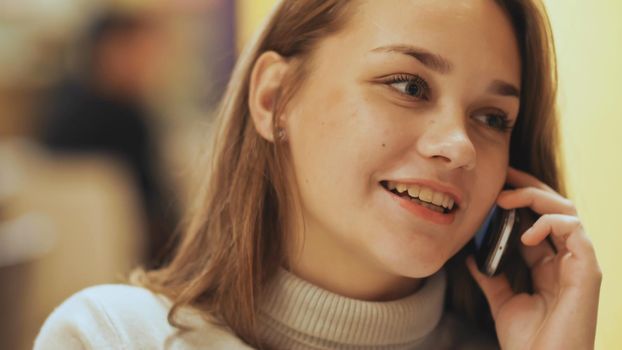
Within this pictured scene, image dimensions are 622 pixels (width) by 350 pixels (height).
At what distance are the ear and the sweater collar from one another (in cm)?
27

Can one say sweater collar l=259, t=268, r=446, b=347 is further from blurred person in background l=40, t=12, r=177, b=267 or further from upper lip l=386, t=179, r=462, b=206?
blurred person in background l=40, t=12, r=177, b=267

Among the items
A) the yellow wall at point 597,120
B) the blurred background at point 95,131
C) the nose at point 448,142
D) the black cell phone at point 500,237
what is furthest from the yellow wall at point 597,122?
the blurred background at point 95,131

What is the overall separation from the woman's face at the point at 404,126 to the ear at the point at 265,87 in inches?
4.0

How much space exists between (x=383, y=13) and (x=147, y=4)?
3723 mm

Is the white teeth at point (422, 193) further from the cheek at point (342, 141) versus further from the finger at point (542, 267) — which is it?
the finger at point (542, 267)

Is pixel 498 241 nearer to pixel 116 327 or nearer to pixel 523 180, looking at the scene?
pixel 523 180

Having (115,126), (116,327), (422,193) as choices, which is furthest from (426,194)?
Answer: (115,126)

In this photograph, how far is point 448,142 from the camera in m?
→ 1.12

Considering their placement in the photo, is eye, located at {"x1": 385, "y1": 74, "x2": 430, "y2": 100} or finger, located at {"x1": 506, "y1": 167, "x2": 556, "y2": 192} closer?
eye, located at {"x1": 385, "y1": 74, "x2": 430, "y2": 100}

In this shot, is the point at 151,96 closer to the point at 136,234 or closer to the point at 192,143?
the point at 192,143

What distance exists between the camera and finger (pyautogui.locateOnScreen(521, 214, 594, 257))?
47.3 inches

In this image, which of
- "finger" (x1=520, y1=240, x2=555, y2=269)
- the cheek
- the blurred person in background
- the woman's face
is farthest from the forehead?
the blurred person in background

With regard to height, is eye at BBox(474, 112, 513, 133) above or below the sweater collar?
above

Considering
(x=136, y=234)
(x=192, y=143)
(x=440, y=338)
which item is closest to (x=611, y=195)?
(x=440, y=338)
